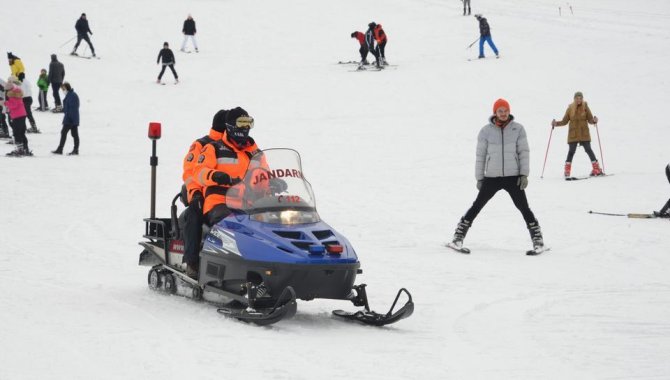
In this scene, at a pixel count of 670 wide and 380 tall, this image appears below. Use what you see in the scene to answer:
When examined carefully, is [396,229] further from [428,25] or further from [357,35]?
[428,25]

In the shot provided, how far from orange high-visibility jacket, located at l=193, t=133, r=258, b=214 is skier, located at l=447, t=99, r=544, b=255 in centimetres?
410

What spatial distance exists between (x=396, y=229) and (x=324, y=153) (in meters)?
7.67

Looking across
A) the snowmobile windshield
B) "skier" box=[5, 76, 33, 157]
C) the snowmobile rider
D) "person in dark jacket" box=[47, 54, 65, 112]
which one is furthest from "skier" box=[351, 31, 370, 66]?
the snowmobile windshield

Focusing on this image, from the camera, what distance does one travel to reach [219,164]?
8656 millimetres

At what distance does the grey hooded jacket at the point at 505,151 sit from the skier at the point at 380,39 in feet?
60.8

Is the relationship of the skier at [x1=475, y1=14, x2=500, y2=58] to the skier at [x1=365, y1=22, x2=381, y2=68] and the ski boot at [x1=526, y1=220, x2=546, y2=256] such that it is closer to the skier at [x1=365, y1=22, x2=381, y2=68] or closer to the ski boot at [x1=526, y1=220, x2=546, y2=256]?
the skier at [x1=365, y1=22, x2=381, y2=68]

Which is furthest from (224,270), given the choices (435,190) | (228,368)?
(435,190)

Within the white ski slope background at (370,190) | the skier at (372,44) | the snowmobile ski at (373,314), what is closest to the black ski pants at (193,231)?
the white ski slope background at (370,190)

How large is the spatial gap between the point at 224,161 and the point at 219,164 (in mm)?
53

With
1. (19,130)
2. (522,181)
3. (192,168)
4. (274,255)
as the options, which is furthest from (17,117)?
(274,255)

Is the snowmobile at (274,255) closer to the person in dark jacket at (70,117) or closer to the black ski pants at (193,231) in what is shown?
the black ski pants at (193,231)

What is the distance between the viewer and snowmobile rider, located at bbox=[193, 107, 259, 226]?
8445 millimetres

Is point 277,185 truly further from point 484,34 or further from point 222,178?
point 484,34

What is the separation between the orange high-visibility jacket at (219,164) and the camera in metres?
8.50
